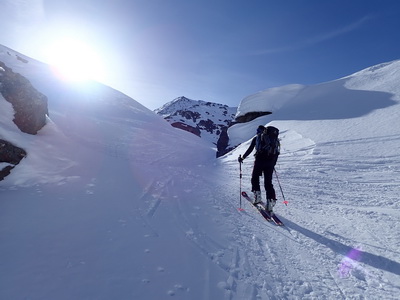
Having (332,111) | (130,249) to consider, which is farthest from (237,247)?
(332,111)

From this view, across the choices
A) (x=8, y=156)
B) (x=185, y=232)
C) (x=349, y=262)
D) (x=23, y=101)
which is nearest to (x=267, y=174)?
(x=349, y=262)

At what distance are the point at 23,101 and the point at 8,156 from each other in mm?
3893

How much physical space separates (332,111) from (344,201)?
47.1 ft

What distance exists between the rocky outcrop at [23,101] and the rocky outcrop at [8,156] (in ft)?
6.45

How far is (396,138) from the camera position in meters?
10.9

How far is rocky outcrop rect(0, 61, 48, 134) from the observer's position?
328 inches

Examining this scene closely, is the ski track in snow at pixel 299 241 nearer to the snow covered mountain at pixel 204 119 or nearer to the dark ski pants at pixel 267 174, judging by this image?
the dark ski pants at pixel 267 174

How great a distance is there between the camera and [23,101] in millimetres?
8828

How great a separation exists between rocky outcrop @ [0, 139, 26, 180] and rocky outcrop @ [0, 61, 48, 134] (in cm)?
197

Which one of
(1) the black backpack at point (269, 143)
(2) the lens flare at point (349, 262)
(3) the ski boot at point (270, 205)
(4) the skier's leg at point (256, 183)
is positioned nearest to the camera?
(2) the lens flare at point (349, 262)

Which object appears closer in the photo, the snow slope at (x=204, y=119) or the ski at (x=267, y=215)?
the ski at (x=267, y=215)

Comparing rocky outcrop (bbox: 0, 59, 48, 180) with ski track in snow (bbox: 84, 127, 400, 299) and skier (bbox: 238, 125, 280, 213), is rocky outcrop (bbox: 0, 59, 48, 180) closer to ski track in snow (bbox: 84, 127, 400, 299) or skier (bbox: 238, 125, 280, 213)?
ski track in snow (bbox: 84, 127, 400, 299)

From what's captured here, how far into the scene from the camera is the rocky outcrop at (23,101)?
328 inches

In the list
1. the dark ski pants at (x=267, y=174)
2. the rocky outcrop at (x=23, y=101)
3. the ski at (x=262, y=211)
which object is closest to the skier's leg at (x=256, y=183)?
the dark ski pants at (x=267, y=174)
